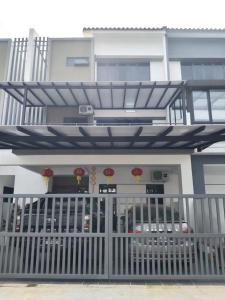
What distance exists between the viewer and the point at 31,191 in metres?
12.3

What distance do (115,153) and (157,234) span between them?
4.01m

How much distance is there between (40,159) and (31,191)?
3986mm

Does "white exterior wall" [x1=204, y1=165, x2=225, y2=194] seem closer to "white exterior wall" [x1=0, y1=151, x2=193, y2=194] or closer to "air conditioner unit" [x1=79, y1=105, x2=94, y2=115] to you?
"white exterior wall" [x1=0, y1=151, x2=193, y2=194]

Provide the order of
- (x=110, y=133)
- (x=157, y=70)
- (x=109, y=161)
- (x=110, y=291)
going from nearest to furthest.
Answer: (x=110, y=291) < (x=110, y=133) < (x=109, y=161) < (x=157, y=70)

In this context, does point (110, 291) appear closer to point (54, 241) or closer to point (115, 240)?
point (115, 240)

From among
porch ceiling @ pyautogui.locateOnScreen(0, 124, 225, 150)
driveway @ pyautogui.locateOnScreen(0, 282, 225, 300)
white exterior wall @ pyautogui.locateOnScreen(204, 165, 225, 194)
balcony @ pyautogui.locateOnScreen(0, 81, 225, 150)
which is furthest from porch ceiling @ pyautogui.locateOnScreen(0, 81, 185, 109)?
driveway @ pyautogui.locateOnScreen(0, 282, 225, 300)

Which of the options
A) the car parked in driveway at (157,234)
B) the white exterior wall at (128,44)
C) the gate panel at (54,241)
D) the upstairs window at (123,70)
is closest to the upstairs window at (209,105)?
the upstairs window at (123,70)

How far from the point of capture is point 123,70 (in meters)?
14.2

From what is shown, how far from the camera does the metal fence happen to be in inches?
210

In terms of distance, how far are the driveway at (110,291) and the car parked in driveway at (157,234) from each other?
1.88ft

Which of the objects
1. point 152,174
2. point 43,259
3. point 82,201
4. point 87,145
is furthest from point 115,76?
point 43,259

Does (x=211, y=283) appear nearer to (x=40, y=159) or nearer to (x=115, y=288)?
(x=115, y=288)

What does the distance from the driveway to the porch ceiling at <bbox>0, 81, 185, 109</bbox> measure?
20.2 feet

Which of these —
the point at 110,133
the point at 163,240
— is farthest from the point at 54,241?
the point at 110,133
